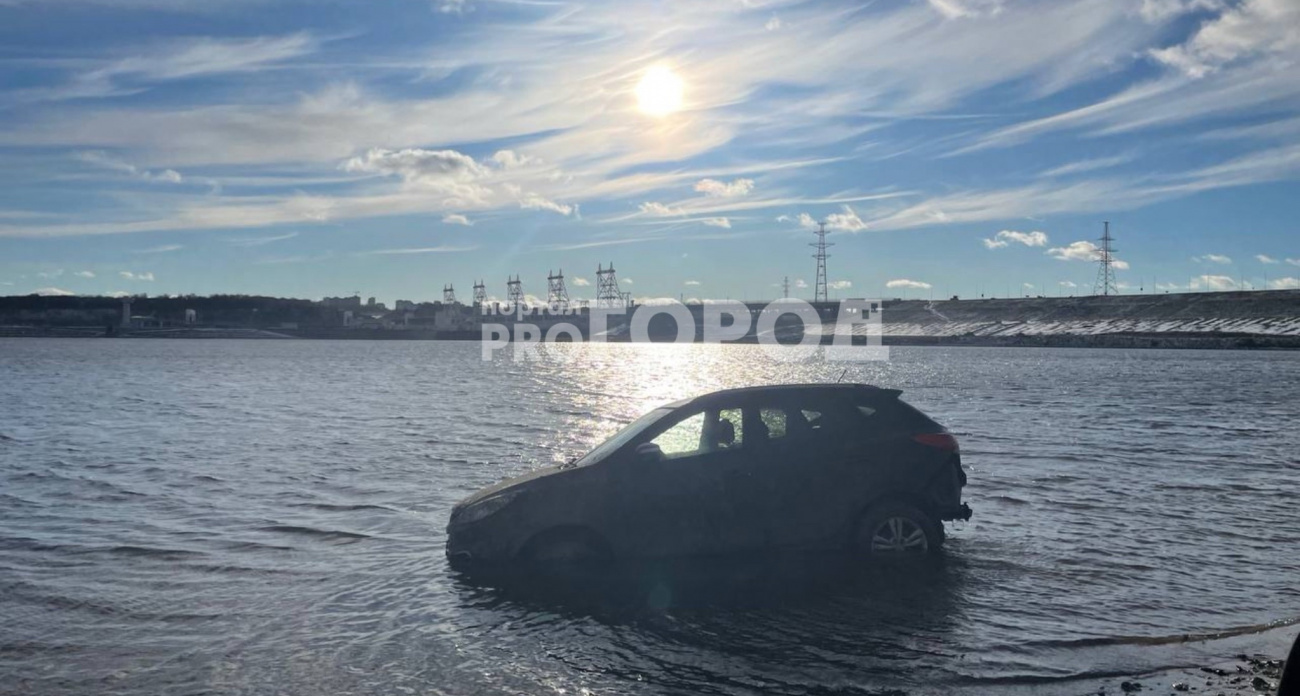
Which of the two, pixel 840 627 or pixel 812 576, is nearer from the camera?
pixel 840 627

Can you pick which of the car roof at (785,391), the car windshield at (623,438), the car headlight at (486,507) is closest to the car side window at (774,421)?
the car roof at (785,391)

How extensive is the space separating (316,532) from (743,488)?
5616mm

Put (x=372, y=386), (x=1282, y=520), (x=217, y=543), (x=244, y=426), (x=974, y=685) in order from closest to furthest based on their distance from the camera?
(x=974, y=685)
(x=217, y=543)
(x=1282, y=520)
(x=244, y=426)
(x=372, y=386)

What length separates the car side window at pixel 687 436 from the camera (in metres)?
9.61

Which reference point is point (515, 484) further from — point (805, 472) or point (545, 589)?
point (805, 472)

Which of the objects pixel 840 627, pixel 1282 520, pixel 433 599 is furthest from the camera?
pixel 1282 520

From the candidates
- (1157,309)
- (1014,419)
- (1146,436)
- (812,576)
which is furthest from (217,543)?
(1157,309)

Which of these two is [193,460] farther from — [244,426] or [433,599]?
[433,599]

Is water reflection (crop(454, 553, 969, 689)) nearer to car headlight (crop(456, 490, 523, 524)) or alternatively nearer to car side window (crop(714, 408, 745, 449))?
car headlight (crop(456, 490, 523, 524))

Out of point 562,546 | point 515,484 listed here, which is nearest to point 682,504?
point 562,546

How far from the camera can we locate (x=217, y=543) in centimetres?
1132

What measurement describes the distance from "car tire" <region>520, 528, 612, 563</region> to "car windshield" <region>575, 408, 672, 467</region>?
2.32 ft

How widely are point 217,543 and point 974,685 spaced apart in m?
8.53

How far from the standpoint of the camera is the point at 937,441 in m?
9.89
